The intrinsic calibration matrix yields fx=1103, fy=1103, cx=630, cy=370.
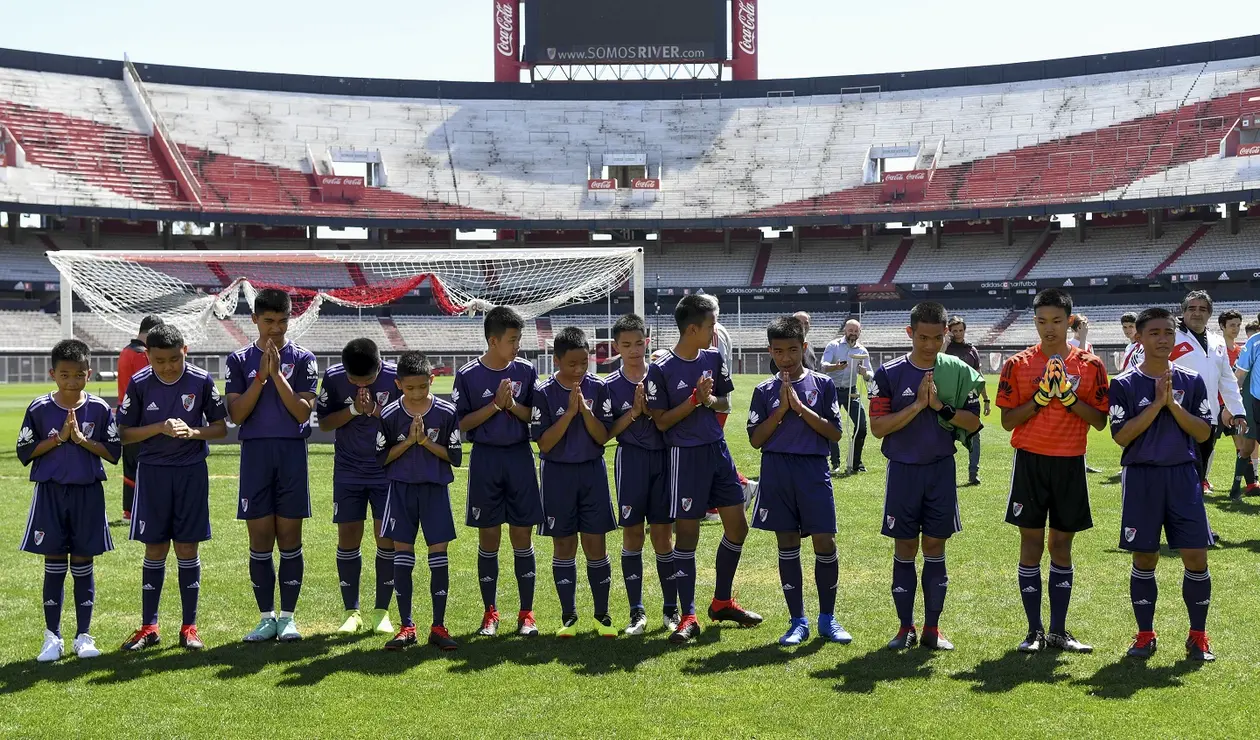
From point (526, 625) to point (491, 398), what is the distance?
1499 millimetres

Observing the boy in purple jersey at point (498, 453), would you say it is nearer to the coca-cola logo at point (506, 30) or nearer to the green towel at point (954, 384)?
the green towel at point (954, 384)

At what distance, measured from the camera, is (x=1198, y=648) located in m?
6.39

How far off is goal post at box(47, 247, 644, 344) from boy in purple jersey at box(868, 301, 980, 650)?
1158cm

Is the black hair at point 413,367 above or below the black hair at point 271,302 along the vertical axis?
below

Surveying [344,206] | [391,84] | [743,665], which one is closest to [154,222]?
[344,206]

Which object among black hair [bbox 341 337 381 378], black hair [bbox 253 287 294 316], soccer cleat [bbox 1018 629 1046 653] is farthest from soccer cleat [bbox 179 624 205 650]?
soccer cleat [bbox 1018 629 1046 653]

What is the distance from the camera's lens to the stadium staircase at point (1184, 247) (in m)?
49.9

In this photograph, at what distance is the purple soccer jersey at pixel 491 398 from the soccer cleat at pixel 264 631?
1.76 m

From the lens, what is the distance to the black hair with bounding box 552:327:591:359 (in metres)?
7.12

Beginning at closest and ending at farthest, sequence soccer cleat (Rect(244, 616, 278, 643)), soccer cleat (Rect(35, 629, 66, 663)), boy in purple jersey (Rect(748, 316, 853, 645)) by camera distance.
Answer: soccer cleat (Rect(35, 629, 66, 663)), boy in purple jersey (Rect(748, 316, 853, 645)), soccer cleat (Rect(244, 616, 278, 643))

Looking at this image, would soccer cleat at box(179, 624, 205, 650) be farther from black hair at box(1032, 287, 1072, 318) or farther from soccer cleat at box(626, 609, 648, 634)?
black hair at box(1032, 287, 1072, 318)

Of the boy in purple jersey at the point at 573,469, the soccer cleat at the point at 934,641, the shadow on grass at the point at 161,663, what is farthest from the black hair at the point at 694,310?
the shadow on grass at the point at 161,663

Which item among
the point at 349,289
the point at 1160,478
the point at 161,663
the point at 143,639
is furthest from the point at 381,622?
the point at 349,289

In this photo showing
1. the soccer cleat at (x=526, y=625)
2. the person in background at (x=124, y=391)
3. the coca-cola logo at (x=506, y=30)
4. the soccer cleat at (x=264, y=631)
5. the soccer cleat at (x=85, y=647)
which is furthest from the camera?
the coca-cola logo at (x=506, y=30)
